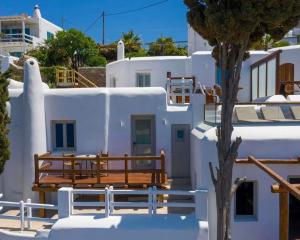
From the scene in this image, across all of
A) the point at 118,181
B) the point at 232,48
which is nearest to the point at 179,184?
the point at 118,181

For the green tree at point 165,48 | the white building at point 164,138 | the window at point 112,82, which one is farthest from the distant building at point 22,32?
the white building at point 164,138

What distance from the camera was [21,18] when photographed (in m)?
47.8

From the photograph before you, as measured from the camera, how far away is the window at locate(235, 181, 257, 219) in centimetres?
971

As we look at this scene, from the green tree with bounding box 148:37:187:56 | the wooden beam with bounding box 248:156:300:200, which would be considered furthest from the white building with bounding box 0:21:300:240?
the green tree with bounding box 148:37:187:56

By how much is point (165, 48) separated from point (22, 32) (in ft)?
69.0

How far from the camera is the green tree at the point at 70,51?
35188 mm

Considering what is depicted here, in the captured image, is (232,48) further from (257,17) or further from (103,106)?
(103,106)

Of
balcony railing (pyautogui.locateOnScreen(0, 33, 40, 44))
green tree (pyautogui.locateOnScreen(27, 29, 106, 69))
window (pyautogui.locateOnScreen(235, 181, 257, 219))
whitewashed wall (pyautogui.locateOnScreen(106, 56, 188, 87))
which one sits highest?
balcony railing (pyautogui.locateOnScreen(0, 33, 40, 44))

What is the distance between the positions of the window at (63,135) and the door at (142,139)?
241 centimetres

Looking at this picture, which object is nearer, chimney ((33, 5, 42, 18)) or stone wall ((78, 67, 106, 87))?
stone wall ((78, 67, 106, 87))

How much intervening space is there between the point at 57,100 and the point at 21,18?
3840cm

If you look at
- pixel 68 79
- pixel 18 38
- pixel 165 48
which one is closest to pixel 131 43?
pixel 165 48

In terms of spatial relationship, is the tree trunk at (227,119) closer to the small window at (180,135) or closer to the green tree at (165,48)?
the small window at (180,135)

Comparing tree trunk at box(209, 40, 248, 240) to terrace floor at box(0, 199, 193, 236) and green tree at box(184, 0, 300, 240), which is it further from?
terrace floor at box(0, 199, 193, 236)
